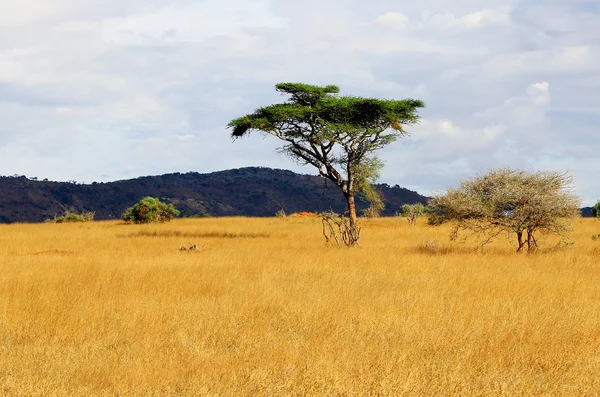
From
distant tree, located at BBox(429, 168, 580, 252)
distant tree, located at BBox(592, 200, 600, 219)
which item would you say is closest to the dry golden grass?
distant tree, located at BBox(429, 168, 580, 252)

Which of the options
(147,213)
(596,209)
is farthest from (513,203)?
(596,209)

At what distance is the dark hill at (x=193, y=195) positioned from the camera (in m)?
88.2

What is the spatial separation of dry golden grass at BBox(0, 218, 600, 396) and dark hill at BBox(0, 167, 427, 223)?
66.1 meters

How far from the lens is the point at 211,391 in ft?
16.7

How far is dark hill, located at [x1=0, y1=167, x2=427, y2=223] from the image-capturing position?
88.2 m

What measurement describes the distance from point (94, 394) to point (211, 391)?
1.12 m

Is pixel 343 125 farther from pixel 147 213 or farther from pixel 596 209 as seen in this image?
pixel 596 209

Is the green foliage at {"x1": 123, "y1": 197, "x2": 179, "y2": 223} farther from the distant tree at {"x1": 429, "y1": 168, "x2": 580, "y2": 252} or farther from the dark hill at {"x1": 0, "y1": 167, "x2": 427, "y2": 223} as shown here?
the dark hill at {"x1": 0, "y1": 167, "x2": 427, "y2": 223}

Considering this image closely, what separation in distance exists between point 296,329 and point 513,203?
12.8 metres

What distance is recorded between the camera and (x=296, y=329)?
26.0 feet

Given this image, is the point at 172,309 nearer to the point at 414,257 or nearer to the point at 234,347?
the point at 234,347

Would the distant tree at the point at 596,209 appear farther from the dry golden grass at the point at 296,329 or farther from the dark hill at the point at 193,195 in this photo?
the dry golden grass at the point at 296,329

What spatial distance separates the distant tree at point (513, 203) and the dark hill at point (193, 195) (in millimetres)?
59615

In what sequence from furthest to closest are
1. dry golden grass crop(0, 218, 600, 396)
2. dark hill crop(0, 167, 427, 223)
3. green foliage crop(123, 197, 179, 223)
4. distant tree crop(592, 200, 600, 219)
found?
dark hill crop(0, 167, 427, 223) → distant tree crop(592, 200, 600, 219) → green foliage crop(123, 197, 179, 223) → dry golden grass crop(0, 218, 600, 396)
